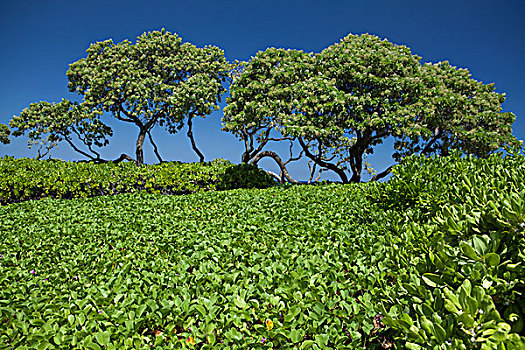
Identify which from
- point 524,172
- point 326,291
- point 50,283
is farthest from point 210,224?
point 524,172

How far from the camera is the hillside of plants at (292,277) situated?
1687 mm

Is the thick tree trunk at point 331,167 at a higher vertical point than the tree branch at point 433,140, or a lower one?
lower

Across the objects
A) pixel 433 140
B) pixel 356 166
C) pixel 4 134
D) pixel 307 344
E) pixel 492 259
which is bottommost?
pixel 307 344

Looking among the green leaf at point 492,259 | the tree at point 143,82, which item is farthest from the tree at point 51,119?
the green leaf at point 492,259

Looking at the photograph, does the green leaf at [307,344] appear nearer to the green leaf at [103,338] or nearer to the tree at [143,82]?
the green leaf at [103,338]

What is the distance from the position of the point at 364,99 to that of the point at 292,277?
354 inches

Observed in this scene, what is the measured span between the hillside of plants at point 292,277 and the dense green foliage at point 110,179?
549 centimetres

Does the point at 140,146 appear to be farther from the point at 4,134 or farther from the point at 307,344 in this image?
the point at 4,134

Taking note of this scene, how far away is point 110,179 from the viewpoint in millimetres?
10555

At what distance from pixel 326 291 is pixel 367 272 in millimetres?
481

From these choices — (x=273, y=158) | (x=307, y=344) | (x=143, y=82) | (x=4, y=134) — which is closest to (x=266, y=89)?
(x=273, y=158)

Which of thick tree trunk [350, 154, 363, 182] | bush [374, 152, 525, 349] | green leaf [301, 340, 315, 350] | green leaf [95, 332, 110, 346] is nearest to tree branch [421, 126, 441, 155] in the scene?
thick tree trunk [350, 154, 363, 182]

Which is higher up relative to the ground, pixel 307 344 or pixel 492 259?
pixel 492 259

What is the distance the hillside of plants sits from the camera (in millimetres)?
1687
